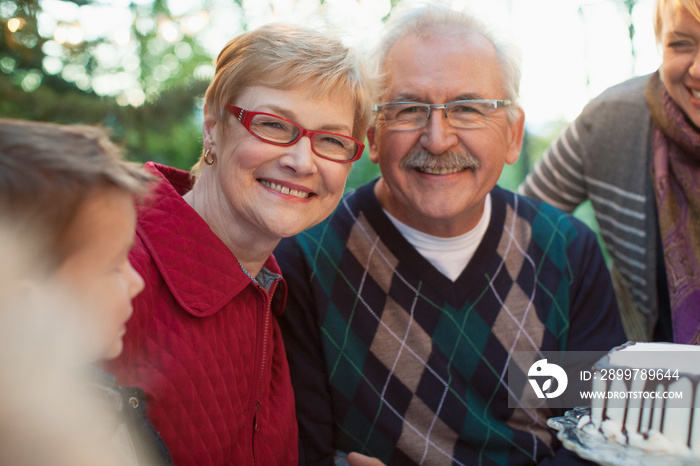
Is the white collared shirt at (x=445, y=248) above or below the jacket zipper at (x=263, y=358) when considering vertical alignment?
above

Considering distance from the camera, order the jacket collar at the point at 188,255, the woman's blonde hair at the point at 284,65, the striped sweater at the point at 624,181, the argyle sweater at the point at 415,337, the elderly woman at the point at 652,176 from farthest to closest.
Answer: the striped sweater at the point at 624,181, the elderly woman at the point at 652,176, the argyle sweater at the point at 415,337, the woman's blonde hair at the point at 284,65, the jacket collar at the point at 188,255

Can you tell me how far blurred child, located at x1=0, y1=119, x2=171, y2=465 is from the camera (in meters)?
0.75

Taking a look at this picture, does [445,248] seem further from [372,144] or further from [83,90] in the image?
[83,90]

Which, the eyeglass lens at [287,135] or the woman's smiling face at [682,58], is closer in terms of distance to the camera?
the eyeglass lens at [287,135]

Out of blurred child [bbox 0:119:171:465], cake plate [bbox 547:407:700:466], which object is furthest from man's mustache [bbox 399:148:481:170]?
blurred child [bbox 0:119:171:465]

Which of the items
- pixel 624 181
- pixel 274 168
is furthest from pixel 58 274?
pixel 624 181

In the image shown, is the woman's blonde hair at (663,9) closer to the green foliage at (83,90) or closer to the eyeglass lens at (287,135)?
the eyeglass lens at (287,135)

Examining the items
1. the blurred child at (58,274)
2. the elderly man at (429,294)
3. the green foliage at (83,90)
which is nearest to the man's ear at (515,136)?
the elderly man at (429,294)

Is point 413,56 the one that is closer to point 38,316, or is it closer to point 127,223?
point 127,223

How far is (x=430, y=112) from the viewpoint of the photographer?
1880mm

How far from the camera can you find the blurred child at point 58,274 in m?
0.75

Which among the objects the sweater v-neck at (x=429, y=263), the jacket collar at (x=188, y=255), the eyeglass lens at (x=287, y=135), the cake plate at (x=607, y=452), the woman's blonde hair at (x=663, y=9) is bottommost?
the cake plate at (x=607, y=452)

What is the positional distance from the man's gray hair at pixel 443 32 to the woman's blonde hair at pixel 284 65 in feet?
1.34

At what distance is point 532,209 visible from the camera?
2.21 meters
